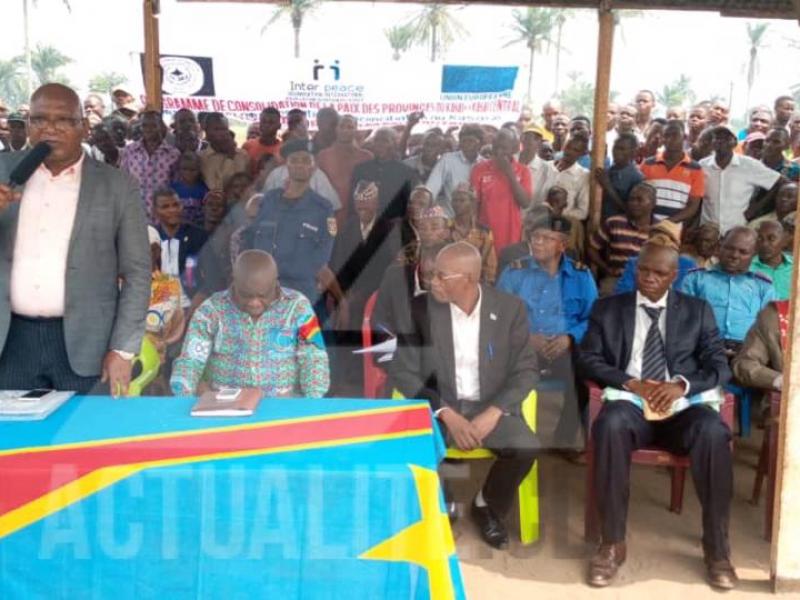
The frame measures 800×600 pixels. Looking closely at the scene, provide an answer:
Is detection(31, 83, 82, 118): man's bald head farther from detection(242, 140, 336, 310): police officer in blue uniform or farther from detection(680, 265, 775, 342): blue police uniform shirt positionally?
detection(680, 265, 775, 342): blue police uniform shirt

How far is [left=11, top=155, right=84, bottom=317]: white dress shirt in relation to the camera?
288cm

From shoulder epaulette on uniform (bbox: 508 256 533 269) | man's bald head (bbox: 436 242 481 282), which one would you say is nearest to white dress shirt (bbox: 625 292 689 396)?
man's bald head (bbox: 436 242 481 282)

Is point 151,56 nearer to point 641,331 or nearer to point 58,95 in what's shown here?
point 58,95

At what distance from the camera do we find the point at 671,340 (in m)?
3.72

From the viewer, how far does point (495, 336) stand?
3.69 metres

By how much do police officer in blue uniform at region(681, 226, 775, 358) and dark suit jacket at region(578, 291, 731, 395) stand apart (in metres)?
0.87

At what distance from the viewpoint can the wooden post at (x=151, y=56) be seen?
5945mm

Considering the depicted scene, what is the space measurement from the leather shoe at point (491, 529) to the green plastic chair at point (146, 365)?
1624 mm

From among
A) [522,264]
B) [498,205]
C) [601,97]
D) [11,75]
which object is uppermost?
[11,75]

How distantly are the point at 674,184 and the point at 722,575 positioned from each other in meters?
3.51

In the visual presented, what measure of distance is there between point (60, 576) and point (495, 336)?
6.54 feet

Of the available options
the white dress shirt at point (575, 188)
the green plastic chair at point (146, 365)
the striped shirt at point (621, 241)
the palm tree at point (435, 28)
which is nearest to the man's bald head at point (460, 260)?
the green plastic chair at point (146, 365)

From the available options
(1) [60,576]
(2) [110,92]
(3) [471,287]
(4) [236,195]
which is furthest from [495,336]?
(2) [110,92]

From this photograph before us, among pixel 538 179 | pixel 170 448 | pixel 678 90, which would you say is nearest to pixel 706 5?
pixel 538 179
